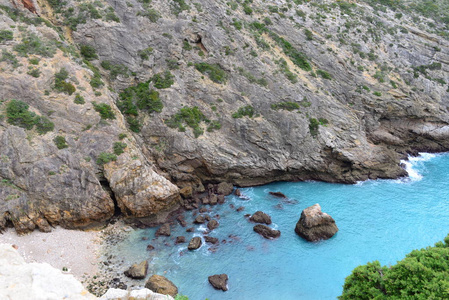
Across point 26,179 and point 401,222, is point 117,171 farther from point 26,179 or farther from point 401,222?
point 401,222

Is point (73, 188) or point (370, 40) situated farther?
point (370, 40)

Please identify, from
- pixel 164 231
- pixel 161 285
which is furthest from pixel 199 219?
pixel 161 285

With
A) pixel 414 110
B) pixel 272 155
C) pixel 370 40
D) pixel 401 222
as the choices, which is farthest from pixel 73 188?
pixel 370 40

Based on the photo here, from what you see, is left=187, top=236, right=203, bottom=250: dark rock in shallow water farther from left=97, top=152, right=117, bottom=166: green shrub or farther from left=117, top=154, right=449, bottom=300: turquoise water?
left=97, top=152, right=117, bottom=166: green shrub

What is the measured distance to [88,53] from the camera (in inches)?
1518

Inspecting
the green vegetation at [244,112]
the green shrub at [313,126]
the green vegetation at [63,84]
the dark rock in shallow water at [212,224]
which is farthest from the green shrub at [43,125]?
the green shrub at [313,126]

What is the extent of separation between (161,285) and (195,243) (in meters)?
5.74

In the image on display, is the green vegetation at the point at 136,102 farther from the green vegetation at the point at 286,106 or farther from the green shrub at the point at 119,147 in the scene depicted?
the green vegetation at the point at 286,106

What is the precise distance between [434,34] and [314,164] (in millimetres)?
45681

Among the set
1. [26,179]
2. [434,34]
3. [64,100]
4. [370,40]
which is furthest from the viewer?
[434,34]

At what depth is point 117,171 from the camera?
2967cm

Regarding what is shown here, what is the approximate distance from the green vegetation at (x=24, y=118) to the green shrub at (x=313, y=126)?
3293 cm

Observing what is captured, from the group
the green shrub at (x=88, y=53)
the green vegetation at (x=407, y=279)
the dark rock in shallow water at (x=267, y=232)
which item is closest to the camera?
the green vegetation at (x=407, y=279)

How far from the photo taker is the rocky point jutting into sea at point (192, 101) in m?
28.7
